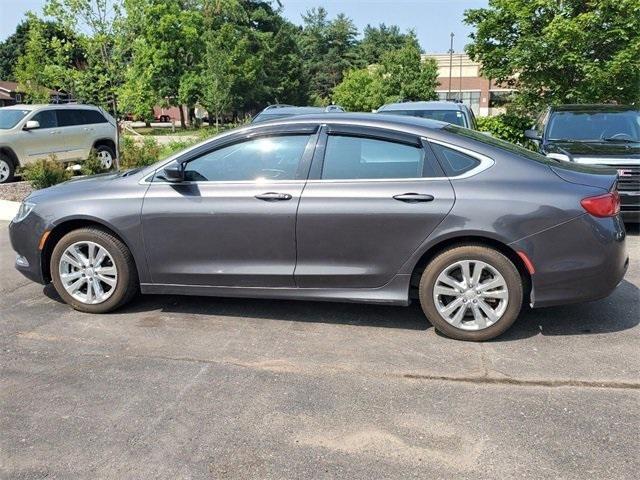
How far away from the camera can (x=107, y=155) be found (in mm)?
14578

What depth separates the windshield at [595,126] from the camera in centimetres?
880

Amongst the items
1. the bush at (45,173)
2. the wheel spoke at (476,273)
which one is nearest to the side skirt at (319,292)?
the wheel spoke at (476,273)

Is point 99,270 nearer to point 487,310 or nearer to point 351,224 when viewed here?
point 351,224

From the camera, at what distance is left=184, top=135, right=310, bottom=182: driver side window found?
4.66 m

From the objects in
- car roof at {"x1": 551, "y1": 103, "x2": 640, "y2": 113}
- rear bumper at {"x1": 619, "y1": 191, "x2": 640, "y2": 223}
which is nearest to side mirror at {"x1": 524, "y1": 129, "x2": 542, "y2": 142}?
car roof at {"x1": 551, "y1": 103, "x2": 640, "y2": 113}

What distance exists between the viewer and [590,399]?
11.5ft

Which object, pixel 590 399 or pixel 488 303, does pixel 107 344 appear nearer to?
pixel 488 303

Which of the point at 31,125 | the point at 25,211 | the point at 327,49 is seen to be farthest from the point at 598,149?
the point at 327,49

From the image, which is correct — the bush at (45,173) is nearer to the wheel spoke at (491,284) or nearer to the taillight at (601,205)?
the wheel spoke at (491,284)

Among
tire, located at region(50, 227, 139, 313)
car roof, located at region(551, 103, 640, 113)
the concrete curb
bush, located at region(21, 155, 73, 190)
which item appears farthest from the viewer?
bush, located at region(21, 155, 73, 190)

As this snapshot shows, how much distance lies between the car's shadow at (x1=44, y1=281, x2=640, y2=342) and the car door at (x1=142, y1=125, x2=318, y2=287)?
46cm

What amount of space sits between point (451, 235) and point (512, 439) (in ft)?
5.24

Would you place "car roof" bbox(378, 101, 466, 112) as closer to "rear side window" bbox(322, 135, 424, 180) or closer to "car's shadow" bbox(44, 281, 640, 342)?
"car's shadow" bbox(44, 281, 640, 342)

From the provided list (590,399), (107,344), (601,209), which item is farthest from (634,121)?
(107,344)
